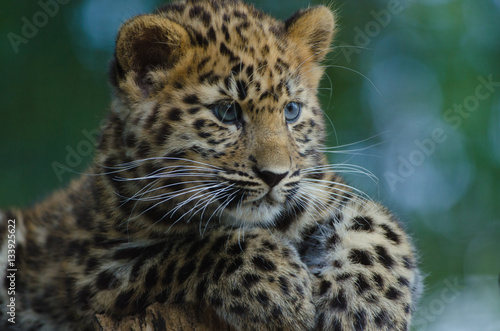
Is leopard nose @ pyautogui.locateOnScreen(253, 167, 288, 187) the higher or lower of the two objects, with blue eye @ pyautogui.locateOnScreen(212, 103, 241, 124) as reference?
lower

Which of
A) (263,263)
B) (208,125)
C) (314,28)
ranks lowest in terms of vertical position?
(263,263)

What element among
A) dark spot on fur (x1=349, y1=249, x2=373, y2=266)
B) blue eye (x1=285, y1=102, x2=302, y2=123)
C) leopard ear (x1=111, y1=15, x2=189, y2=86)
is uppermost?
leopard ear (x1=111, y1=15, x2=189, y2=86)

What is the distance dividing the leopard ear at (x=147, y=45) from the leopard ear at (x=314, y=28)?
967 millimetres

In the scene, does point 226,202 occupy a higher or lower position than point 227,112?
lower

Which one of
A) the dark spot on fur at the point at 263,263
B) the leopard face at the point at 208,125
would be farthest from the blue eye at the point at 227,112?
the dark spot on fur at the point at 263,263

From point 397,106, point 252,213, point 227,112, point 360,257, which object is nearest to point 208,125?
point 227,112

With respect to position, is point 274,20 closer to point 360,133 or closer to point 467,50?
point 360,133

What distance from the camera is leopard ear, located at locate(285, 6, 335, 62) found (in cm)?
436

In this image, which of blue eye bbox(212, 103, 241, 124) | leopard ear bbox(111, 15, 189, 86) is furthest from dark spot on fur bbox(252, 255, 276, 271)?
leopard ear bbox(111, 15, 189, 86)

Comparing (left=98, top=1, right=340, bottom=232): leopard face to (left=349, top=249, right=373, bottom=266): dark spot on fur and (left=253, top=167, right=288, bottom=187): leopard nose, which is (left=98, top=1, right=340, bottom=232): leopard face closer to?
(left=253, top=167, right=288, bottom=187): leopard nose

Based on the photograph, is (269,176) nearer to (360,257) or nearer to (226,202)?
(226,202)

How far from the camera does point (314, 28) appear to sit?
4473mm

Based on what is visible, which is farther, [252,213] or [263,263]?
[252,213]

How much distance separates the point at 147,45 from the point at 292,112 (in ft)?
3.58
